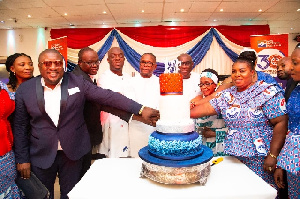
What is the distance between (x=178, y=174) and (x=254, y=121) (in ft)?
2.84

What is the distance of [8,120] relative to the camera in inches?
83.1

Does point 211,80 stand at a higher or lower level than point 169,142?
higher

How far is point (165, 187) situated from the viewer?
4.61ft

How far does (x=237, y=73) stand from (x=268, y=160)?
0.73m

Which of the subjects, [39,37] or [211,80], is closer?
[211,80]

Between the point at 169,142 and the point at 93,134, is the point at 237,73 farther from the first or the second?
the point at 93,134

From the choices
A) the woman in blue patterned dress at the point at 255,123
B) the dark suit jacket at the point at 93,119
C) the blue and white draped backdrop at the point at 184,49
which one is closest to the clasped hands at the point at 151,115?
the woman in blue patterned dress at the point at 255,123

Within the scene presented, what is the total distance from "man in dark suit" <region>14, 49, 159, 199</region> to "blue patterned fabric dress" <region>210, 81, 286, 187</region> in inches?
25.9

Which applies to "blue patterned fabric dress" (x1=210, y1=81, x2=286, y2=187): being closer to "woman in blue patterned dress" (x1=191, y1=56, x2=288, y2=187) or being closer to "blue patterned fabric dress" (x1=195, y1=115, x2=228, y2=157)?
"woman in blue patterned dress" (x1=191, y1=56, x2=288, y2=187)

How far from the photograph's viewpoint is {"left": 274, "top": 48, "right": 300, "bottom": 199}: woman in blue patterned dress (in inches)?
67.3

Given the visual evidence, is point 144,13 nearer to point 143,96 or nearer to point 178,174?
point 143,96

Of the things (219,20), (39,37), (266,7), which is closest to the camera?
(266,7)

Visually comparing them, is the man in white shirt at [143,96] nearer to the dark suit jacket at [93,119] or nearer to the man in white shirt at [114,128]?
the man in white shirt at [114,128]

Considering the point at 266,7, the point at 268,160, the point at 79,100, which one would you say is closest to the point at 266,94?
A: the point at 268,160
